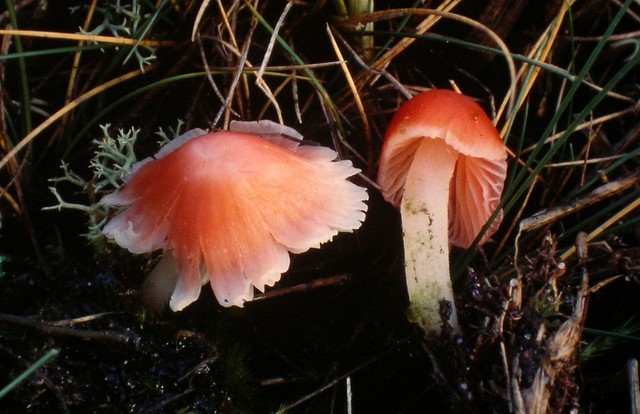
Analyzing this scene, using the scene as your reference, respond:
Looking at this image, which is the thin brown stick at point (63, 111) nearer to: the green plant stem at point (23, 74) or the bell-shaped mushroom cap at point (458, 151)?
the green plant stem at point (23, 74)

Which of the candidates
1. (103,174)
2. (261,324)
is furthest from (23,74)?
(261,324)

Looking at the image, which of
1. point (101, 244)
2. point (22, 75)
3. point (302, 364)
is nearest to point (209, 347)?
point (302, 364)

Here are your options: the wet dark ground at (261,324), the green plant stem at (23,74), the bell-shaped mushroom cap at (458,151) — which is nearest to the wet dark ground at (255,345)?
the wet dark ground at (261,324)

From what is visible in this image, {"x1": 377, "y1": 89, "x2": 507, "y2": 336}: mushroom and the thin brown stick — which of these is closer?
{"x1": 377, "y1": 89, "x2": 507, "y2": 336}: mushroom

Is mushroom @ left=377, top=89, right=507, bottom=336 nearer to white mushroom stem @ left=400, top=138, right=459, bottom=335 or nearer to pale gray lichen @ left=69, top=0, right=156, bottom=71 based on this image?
white mushroom stem @ left=400, top=138, right=459, bottom=335

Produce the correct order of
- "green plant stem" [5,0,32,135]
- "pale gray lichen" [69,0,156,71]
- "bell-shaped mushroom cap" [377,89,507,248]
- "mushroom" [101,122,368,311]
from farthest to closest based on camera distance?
"pale gray lichen" [69,0,156,71]
"green plant stem" [5,0,32,135]
"bell-shaped mushroom cap" [377,89,507,248]
"mushroom" [101,122,368,311]

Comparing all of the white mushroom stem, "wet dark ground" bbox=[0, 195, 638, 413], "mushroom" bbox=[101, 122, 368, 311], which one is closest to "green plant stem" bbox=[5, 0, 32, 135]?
"wet dark ground" bbox=[0, 195, 638, 413]
